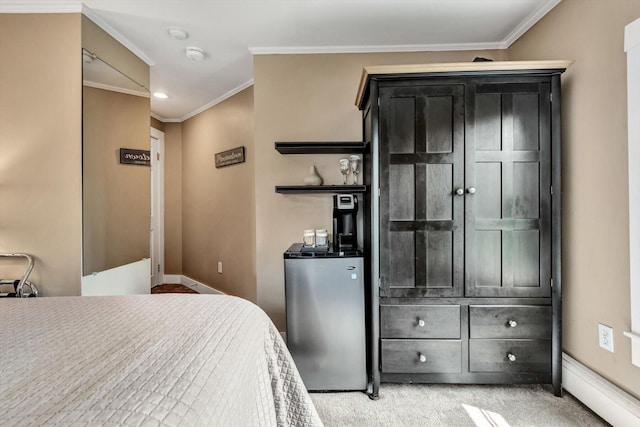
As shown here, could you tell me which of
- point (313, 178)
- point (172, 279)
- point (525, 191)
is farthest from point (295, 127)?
point (172, 279)

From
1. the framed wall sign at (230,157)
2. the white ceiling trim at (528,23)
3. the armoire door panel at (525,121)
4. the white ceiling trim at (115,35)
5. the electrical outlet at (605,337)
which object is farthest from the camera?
the framed wall sign at (230,157)

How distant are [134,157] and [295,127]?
146cm

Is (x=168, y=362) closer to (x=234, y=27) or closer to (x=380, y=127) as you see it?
(x=380, y=127)

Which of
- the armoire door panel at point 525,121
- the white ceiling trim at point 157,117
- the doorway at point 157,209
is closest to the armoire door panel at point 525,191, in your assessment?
the armoire door panel at point 525,121

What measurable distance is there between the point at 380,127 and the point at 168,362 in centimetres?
160

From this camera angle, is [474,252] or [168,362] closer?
[168,362]

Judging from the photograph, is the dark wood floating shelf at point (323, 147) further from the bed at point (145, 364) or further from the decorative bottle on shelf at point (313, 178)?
the bed at point (145, 364)

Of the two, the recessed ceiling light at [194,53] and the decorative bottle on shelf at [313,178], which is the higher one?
the recessed ceiling light at [194,53]

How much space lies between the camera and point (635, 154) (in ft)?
4.44

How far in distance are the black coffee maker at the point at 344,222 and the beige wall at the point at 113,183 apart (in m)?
1.82

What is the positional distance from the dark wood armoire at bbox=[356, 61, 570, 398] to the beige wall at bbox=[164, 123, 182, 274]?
3410mm

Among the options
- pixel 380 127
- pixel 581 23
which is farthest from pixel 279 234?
pixel 581 23

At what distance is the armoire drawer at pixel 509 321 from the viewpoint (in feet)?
5.64

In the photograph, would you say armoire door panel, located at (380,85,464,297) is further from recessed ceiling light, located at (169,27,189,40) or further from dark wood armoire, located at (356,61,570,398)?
recessed ceiling light, located at (169,27,189,40)
